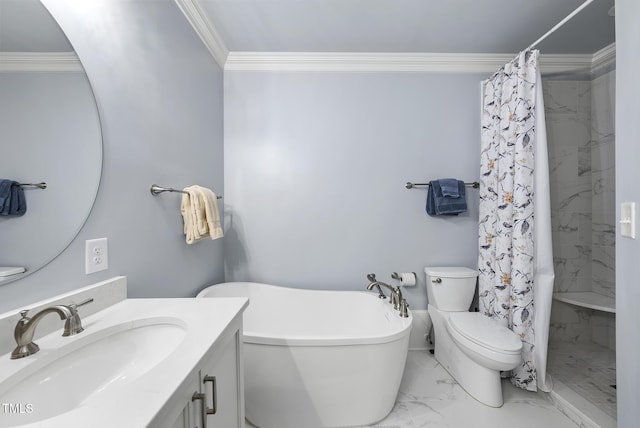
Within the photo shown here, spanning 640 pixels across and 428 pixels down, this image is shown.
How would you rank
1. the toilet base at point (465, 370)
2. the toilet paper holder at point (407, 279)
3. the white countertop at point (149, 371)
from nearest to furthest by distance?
the white countertop at point (149, 371)
the toilet base at point (465, 370)
the toilet paper holder at point (407, 279)

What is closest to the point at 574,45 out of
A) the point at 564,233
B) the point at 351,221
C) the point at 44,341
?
the point at 564,233

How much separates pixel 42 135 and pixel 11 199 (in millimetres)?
213

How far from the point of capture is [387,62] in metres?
2.31

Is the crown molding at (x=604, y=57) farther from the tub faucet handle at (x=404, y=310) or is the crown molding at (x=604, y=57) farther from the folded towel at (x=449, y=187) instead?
the tub faucet handle at (x=404, y=310)

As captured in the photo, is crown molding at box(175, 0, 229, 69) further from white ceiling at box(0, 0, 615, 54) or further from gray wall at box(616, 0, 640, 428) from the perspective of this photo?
gray wall at box(616, 0, 640, 428)

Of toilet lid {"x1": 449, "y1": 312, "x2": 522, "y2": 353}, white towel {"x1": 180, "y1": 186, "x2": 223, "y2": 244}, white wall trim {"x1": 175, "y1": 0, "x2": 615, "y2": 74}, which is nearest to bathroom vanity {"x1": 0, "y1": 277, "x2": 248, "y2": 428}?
white towel {"x1": 180, "y1": 186, "x2": 223, "y2": 244}

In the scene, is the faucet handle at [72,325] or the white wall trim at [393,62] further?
the white wall trim at [393,62]

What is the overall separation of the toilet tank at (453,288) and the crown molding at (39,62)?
91.3 inches

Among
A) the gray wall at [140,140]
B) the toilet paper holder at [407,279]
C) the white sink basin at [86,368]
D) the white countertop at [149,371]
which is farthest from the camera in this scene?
the toilet paper holder at [407,279]

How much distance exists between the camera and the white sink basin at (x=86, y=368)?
64 cm

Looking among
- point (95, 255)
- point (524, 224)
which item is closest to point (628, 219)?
point (524, 224)

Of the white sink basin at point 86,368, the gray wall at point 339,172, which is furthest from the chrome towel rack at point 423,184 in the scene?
the white sink basin at point 86,368

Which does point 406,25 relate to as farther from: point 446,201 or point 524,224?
point 524,224

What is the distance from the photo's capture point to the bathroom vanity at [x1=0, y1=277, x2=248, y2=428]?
529 mm
